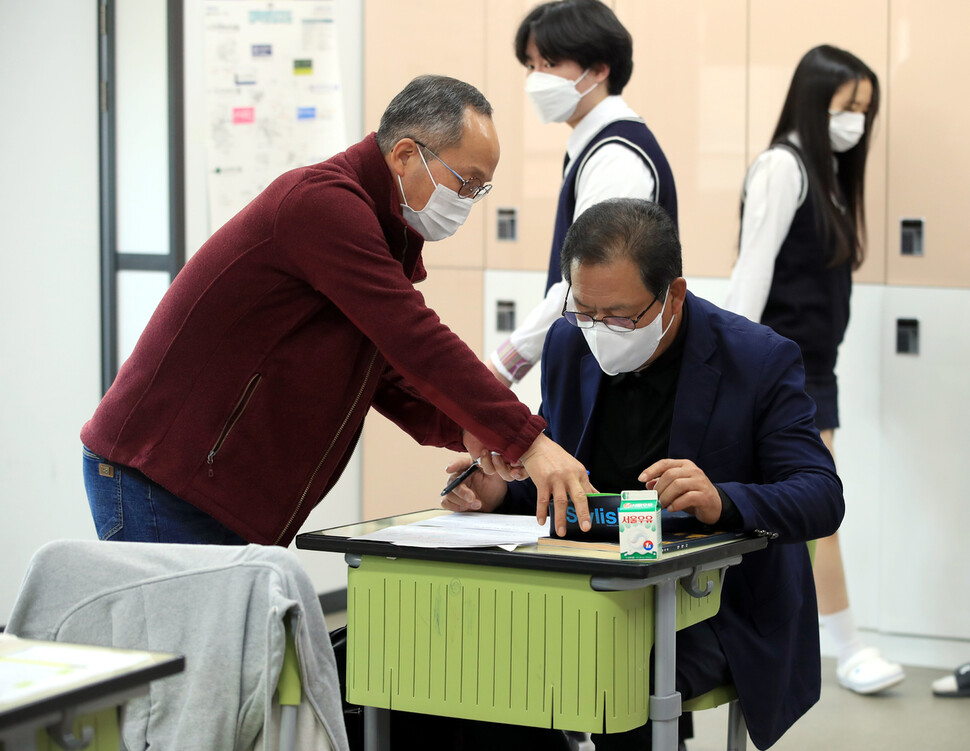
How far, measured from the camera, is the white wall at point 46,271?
3707 millimetres

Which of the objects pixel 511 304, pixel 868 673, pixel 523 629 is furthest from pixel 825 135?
pixel 523 629

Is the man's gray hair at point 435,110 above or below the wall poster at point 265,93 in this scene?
below

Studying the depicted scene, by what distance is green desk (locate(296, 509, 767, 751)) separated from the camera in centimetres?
161

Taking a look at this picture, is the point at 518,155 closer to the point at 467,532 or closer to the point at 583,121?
the point at 583,121

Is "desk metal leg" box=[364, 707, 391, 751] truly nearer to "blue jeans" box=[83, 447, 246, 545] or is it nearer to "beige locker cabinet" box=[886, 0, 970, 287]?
"blue jeans" box=[83, 447, 246, 545]

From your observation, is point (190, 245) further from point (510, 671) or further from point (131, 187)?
point (510, 671)

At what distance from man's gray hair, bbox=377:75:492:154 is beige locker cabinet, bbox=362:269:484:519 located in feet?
7.83

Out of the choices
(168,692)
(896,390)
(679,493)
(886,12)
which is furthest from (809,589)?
(886,12)

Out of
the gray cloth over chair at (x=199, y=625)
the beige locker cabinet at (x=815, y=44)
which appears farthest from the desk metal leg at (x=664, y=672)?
the beige locker cabinet at (x=815, y=44)

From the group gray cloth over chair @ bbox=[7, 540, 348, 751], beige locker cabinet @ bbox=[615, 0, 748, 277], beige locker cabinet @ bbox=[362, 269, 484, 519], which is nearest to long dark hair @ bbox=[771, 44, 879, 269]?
beige locker cabinet @ bbox=[615, 0, 748, 277]

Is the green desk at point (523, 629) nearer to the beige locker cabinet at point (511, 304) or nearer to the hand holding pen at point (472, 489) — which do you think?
the hand holding pen at point (472, 489)

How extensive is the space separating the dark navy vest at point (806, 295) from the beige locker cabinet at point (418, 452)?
1.27m

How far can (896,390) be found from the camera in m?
3.79

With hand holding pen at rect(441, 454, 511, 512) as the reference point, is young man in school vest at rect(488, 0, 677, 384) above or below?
above
